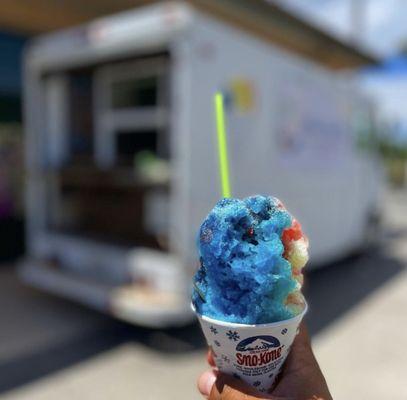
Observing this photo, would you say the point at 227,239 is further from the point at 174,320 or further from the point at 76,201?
the point at 76,201

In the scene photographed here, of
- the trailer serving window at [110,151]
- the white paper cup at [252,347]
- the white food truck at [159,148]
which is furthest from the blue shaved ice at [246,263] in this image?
the trailer serving window at [110,151]

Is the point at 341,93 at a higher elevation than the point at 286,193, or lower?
higher

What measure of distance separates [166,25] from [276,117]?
159 cm

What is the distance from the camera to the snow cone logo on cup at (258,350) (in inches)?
49.9

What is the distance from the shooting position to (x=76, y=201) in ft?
20.2

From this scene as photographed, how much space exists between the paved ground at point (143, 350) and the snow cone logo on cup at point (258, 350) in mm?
2554

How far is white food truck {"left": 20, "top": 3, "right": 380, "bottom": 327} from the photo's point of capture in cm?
417

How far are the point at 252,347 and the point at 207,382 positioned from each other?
0.19m

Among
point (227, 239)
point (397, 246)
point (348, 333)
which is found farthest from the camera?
point (397, 246)

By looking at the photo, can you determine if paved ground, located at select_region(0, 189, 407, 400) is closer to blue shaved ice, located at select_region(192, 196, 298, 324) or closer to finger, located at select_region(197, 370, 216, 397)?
finger, located at select_region(197, 370, 216, 397)

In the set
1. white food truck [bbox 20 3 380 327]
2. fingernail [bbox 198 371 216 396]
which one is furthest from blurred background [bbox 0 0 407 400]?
fingernail [bbox 198 371 216 396]

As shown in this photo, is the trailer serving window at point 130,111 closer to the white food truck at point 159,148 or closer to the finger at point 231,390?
the white food truck at point 159,148

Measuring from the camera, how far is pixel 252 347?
4.17 feet

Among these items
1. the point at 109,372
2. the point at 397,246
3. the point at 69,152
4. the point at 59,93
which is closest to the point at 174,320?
the point at 109,372
